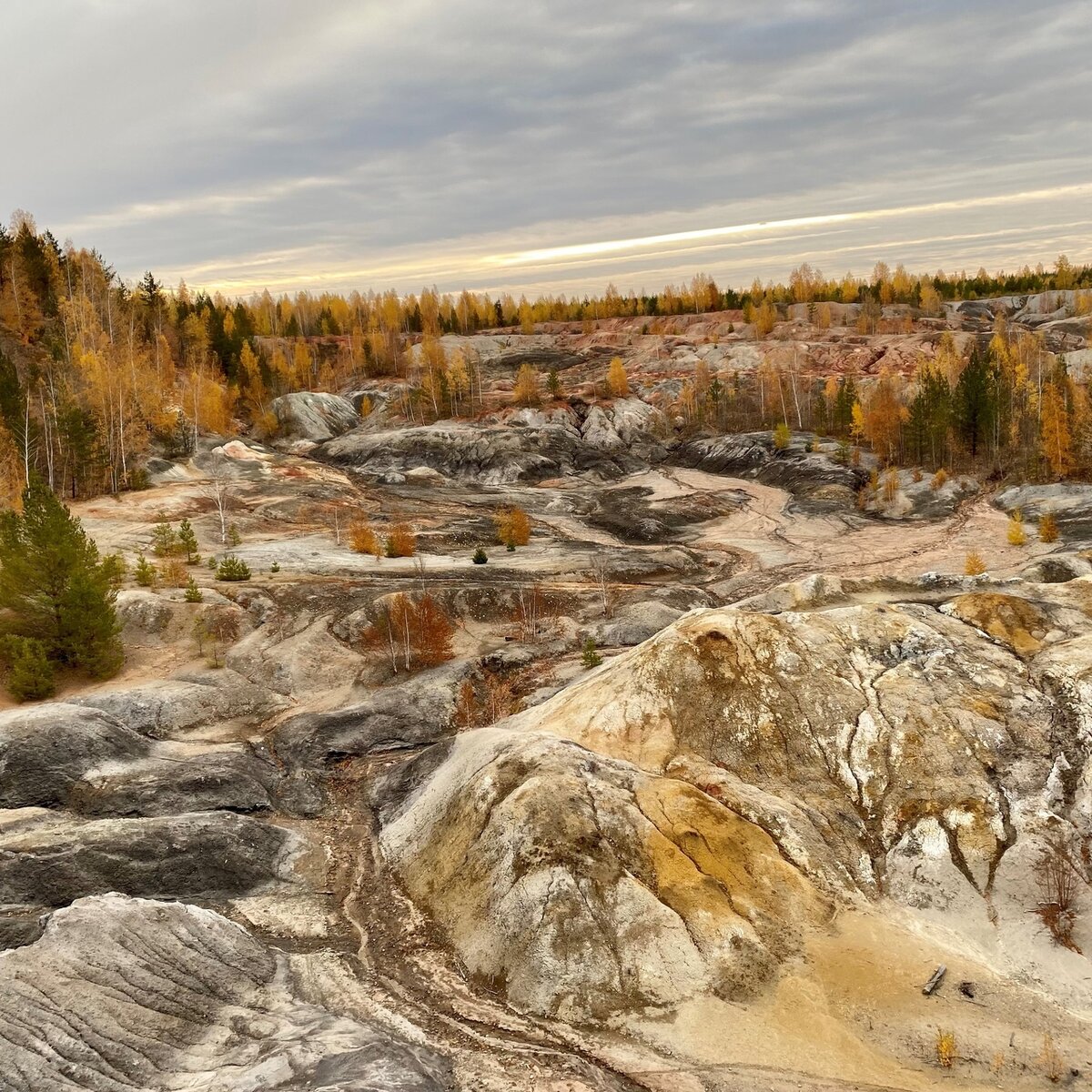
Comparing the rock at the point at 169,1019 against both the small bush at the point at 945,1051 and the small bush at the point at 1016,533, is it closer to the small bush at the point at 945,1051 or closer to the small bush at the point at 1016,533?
the small bush at the point at 945,1051

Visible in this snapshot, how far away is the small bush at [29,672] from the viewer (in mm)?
39156

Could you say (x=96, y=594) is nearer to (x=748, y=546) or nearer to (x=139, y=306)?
(x=748, y=546)

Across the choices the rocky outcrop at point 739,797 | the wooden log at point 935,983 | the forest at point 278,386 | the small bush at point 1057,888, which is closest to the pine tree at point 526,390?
the forest at point 278,386

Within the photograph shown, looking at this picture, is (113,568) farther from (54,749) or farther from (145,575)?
(54,749)

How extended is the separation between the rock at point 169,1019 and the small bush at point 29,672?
71.4ft

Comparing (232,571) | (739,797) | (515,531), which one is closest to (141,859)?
(739,797)

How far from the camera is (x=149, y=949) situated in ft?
68.8

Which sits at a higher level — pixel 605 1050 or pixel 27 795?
pixel 27 795

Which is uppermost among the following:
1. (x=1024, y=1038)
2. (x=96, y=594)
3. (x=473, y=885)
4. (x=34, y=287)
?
Answer: (x=34, y=287)

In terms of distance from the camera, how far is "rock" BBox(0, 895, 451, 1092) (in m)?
17.1

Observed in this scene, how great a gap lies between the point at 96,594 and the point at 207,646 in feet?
25.4

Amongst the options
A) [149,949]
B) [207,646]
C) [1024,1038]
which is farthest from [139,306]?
[1024,1038]

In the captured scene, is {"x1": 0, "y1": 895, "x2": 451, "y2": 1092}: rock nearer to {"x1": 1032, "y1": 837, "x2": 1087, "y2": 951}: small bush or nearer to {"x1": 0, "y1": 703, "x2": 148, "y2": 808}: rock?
{"x1": 0, "y1": 703, "x2": 148, "y2": 808}: rock

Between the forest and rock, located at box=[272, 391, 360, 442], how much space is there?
2.58 meters
